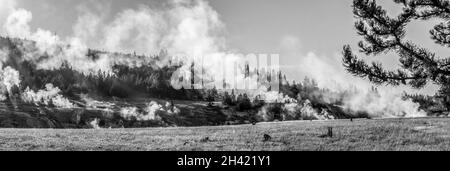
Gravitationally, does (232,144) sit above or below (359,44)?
below

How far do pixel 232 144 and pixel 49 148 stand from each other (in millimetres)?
11057

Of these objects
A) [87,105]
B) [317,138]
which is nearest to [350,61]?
[317,138]

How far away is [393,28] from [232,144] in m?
14.4

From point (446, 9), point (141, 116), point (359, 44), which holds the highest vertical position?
point (446, 9)

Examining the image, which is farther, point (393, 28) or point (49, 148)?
point (49, 148)

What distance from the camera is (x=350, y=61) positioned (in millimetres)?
18953

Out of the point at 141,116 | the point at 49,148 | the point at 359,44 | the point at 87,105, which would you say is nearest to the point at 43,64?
the point at 87,105

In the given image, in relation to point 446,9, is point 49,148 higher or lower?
lower

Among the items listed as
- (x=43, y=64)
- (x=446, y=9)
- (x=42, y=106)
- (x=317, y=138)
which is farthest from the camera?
(x=43, y=64)

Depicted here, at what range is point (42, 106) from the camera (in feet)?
416
